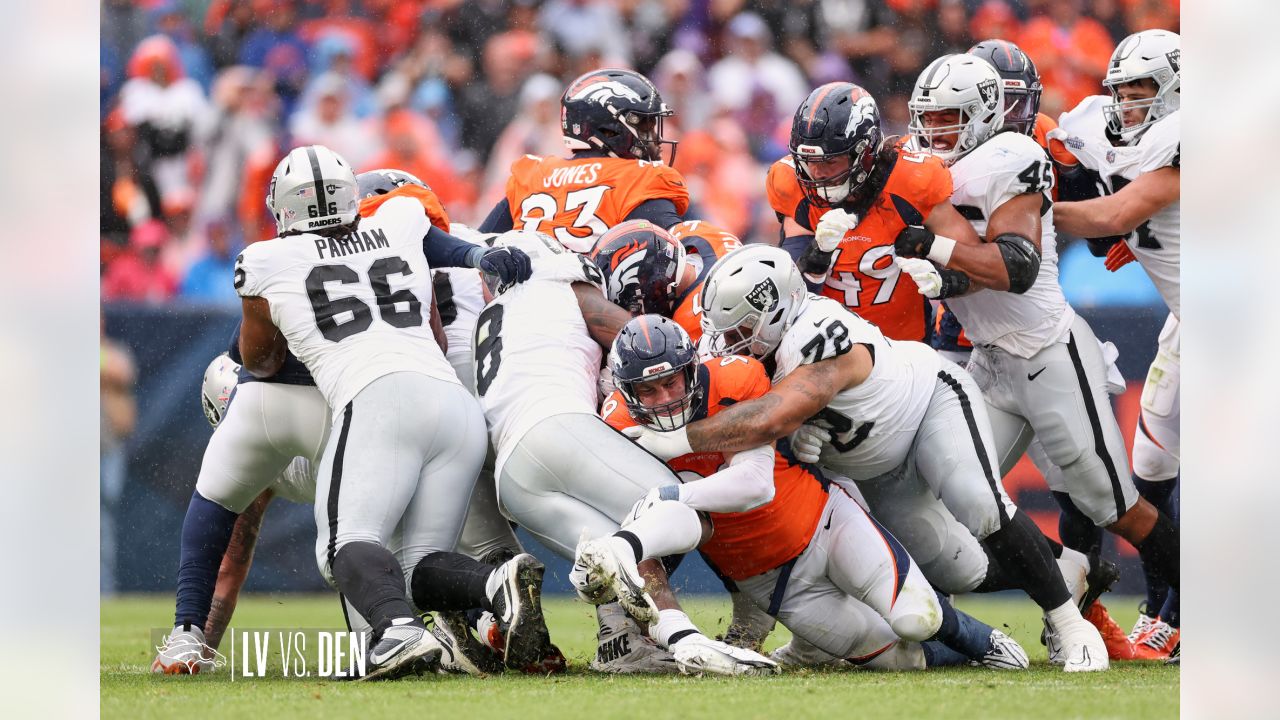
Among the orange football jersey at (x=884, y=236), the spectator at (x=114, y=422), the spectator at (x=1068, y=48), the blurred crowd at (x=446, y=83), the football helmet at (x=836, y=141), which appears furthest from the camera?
the blurred crowd at (x=446, y=83)

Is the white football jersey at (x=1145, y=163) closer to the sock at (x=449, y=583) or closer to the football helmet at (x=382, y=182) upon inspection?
the football helmet at (x=382, y=182)

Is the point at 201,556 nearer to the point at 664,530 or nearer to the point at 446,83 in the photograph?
the point at 664,530

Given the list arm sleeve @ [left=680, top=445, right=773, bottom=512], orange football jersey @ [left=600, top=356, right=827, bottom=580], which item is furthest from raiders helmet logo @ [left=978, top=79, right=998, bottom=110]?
arm sleeve @ [left=680, top=445, right=773, bottom=512]

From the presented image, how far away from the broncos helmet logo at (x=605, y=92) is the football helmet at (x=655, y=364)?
4.17 ft

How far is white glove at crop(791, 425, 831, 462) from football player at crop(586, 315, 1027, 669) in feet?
0.11

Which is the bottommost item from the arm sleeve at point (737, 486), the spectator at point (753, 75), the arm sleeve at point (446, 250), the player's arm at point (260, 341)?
the arm sleeve at point (737, 486)

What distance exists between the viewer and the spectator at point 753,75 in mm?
6800

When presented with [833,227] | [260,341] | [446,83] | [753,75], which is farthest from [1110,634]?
[446,83]

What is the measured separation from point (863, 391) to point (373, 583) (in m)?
1.32

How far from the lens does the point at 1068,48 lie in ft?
21.3

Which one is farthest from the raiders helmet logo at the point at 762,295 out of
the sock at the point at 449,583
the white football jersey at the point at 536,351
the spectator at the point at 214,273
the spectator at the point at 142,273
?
the spectator at the point at 142,273

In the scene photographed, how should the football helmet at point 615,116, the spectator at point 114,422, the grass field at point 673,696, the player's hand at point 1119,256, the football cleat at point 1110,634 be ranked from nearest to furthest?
the grass field at point 673,696
the football cleat at point 1110,634
the football helmet at point 615,116
the player's hand at point 1119,256
the spectator at point 114,422

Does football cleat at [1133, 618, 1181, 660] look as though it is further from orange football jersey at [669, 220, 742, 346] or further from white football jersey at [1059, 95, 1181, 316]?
Answer: orange football jersey at [669, 220, 742, 346]
